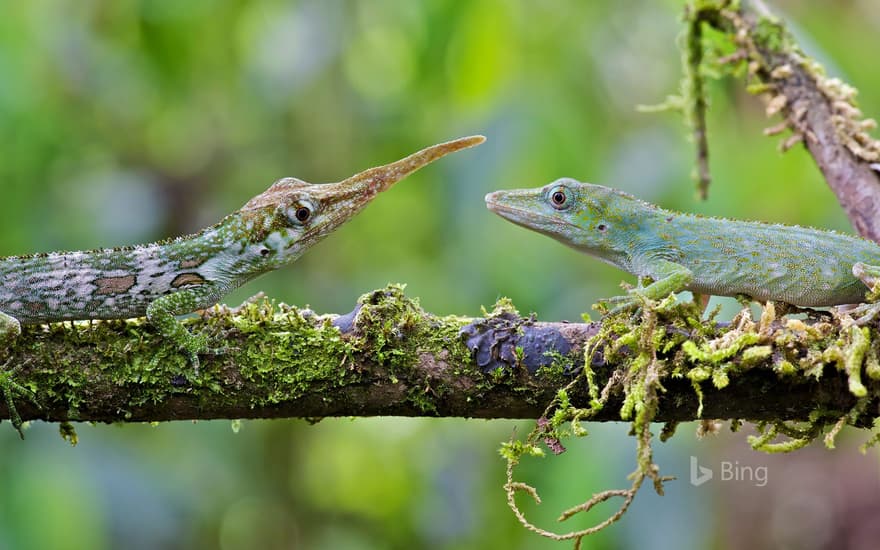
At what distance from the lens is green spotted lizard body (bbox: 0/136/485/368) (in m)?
3.78

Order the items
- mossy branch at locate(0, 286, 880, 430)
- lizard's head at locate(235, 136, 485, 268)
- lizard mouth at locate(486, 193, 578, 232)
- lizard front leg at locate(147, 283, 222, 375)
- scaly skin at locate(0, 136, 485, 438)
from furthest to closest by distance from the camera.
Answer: lizard mouth at locate(486, 193, 578, 232)
lizard's head at locate(235, 136, 485, 268)
scaly skin at locate(0, 136, 485, 438)
lizard front leg at locate(147, 283, 222, 375)
mossy branch at locate(0, 286, 880, 430)

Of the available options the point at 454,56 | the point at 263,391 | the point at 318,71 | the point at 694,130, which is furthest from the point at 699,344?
the point at 318,71

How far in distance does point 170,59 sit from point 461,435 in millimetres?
3416

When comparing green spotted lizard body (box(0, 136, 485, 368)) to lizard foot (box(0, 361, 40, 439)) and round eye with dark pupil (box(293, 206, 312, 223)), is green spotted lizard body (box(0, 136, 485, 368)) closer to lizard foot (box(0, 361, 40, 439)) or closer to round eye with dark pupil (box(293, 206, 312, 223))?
round eye with dark pupil (box(293, 206, 312, 223))

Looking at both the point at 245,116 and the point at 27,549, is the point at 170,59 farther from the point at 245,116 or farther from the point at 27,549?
the point at 27,549

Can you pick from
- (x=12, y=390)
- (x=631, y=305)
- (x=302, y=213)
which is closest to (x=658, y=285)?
(x=631, y=305)

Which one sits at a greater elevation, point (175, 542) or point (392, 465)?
point (392, 465)

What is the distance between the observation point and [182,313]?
3.80 metres

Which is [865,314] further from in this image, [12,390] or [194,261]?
[12,390]

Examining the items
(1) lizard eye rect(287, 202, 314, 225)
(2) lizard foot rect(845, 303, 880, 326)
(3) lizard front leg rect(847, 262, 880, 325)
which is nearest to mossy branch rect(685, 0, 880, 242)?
(3) lizard front leg rect(847, 262, 880, 325)

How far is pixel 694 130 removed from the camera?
187 inches

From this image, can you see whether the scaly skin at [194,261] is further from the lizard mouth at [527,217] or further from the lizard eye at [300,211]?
the lizard mouth at [527,217]

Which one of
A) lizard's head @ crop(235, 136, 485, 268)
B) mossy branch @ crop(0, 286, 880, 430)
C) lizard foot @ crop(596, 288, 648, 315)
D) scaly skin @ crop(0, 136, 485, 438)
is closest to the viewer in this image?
mossy branch @ crop(0, 286, 880, 430)

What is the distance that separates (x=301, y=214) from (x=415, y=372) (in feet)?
4.33
